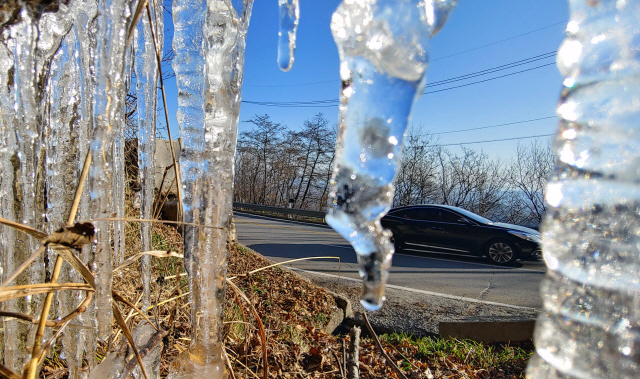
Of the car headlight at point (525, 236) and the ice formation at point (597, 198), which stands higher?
the ice formation at point (597, 198)

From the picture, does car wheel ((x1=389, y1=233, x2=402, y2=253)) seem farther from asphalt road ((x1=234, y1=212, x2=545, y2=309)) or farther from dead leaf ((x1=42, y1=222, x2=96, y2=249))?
dead leaf ((x1=42, y1=222, x2=96, y2=249))

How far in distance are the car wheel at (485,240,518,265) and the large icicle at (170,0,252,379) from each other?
8.45 m

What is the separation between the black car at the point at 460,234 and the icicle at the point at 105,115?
854 centimetres

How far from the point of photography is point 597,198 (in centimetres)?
56

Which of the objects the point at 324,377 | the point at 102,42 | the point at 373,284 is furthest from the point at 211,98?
the point at 324,377

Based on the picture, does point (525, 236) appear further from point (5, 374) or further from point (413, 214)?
point (5, 374)

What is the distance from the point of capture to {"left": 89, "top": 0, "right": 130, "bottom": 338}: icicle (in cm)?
101

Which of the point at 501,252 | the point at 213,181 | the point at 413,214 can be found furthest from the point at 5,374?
the point at 413,214

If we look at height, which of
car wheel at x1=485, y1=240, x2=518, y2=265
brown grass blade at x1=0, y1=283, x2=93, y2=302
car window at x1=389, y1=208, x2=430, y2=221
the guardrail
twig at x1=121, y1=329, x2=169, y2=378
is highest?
brown grass blade at x1=0, y1=283, x2=93, y2=302

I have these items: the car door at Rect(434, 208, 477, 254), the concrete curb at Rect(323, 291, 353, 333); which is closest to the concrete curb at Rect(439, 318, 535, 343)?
the concrete curb at Rect(323, 291, 353, 333)

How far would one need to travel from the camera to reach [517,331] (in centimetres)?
327

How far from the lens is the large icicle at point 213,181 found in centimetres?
104

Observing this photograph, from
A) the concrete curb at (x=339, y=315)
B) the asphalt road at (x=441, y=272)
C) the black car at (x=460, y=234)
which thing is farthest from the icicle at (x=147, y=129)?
the black car at (x=460, y=234)

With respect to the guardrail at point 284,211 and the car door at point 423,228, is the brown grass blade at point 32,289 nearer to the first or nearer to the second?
the car door at point 423,228
